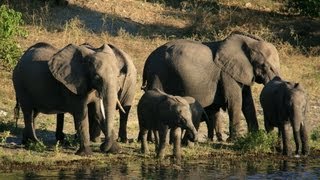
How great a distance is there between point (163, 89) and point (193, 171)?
3.32 metres

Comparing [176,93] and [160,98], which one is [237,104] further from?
[160,98]

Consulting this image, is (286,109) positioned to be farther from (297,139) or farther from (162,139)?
(162,139)

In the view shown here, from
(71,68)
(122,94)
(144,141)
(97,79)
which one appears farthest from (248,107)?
(71,68)

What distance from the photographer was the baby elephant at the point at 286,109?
16109mm

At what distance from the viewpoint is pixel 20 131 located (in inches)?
711

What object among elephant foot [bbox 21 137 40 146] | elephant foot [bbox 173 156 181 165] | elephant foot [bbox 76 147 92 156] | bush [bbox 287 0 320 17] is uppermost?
bush [bbox 287 0 320 17]

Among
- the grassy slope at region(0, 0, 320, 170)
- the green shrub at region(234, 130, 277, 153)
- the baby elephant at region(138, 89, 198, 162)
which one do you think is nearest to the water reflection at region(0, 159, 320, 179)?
the baby elephant at region(138, 89, 198, 162)

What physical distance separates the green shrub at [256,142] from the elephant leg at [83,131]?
295 centimetres

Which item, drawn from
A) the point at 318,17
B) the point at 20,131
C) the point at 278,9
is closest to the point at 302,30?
the point at 318,17

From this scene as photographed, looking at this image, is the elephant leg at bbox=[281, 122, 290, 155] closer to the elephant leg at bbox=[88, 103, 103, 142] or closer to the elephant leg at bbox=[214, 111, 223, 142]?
the elephant leg at bbox=[214, 111, 223, 142]

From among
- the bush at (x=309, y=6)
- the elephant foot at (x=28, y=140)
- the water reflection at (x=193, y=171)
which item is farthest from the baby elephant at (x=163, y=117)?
the bush at (x=309, y=6)

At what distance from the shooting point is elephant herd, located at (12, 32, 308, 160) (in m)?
15.4

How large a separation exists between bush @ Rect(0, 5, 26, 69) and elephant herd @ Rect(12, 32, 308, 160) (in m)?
4.34

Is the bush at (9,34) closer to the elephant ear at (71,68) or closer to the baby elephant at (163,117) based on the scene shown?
the elephant ear at (71,68)
